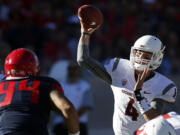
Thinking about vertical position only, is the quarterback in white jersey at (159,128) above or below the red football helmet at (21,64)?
below

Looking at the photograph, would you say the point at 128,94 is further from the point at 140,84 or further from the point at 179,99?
the point at 179,99

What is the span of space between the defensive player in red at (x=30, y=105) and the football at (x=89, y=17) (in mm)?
783

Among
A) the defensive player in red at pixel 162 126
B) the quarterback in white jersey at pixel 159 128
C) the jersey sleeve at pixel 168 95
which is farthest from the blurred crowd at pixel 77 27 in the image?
the quarterback in white jersey at pixel 159 128

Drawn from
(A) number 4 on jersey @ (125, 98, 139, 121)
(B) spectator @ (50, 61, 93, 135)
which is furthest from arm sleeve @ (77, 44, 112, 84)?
(B) spectator @ (50, 61, 93, 135)

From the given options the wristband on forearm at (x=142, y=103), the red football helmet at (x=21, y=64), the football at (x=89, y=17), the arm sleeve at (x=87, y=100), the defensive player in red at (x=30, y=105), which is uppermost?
the football at (x=89, y=17)

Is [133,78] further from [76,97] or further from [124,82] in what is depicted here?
[76,97]

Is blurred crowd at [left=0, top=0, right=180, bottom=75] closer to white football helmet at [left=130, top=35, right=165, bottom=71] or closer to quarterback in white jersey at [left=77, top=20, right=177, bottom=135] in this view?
quarterback in white jersey at [left=77, top=20, right=177, bottom=135]

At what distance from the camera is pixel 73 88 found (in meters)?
7.17

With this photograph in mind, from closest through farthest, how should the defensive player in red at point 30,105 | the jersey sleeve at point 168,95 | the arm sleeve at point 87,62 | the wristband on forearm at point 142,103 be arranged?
the defensive player in red at point 30,105 < the wristband on forearm at point 142,103 < the arm sleeve at point 87,62 < the jersey sleeve at point 168,95

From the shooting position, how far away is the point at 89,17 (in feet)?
14.7

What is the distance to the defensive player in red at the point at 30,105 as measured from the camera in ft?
12.0

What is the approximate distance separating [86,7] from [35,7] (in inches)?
179

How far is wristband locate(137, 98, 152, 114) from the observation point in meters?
4.20

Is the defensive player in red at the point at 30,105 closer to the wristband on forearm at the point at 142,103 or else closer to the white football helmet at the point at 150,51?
the wristband on forearm at the point at 142,103
